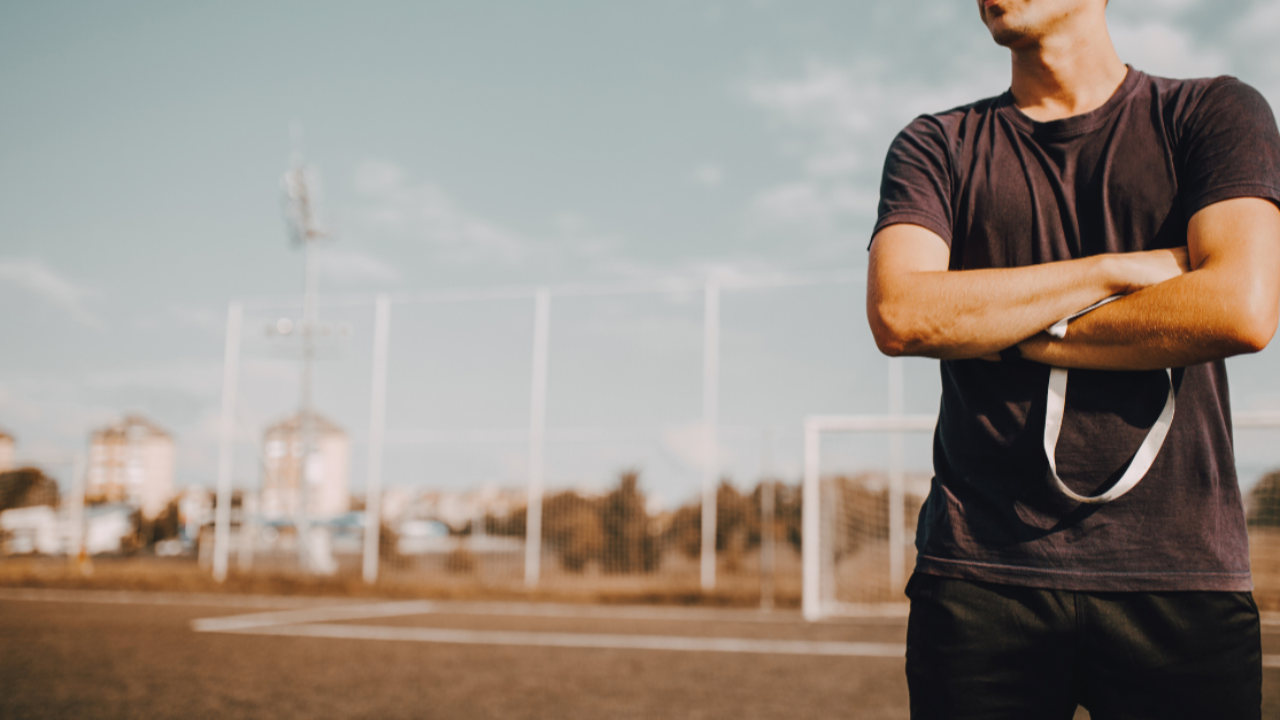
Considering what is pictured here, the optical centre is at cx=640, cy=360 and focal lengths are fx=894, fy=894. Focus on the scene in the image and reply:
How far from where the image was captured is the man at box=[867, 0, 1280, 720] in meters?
1.17

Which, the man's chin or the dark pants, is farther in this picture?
the man's chin

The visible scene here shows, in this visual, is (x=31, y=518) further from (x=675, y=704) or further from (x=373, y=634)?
(x=675, y=704)

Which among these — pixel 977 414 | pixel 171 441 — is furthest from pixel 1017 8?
pixel 171 441

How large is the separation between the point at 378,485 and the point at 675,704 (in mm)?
9359

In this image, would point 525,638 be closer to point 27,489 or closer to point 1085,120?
point 1085,120

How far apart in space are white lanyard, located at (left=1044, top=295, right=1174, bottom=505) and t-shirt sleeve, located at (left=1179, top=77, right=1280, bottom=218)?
0.22 m

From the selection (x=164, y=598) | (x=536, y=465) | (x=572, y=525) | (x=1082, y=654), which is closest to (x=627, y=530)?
(x=572, y=525)

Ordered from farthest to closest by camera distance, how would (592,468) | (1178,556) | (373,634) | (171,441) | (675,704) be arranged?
(171,441) → (592,468) → (373,634) → (675,704) → (1178,556)

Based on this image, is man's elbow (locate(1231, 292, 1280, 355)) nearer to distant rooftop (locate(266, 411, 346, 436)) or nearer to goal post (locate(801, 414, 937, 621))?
goal post (locate(801, 414, 937, 621))

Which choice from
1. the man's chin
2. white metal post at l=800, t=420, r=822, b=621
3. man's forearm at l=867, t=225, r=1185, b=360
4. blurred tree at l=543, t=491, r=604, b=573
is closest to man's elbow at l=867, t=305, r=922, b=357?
man's forearm at l=867, t=225, r=1185, b=360

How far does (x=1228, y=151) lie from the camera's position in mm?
1253

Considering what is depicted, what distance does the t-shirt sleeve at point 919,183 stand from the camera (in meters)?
1.36

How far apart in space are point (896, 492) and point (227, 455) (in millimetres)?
10146

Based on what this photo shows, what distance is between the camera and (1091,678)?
46.9 inches
